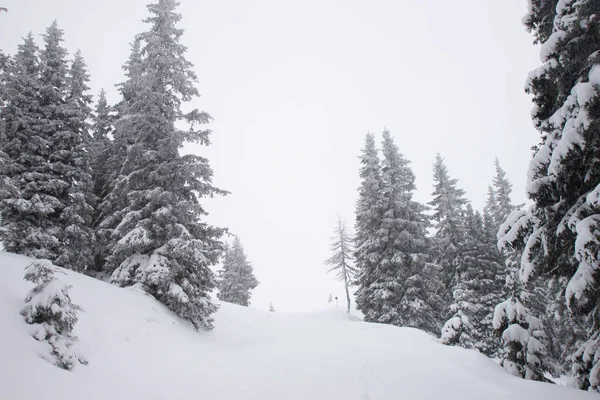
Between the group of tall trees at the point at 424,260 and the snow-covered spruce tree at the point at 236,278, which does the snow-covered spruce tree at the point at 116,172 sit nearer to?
the group of tall trees at the point at 424,260

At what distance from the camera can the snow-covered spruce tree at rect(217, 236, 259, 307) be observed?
43312 millimetres

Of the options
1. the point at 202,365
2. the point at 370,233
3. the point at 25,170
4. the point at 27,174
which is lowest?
the point at 202,365

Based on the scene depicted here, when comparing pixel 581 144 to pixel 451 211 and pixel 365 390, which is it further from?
pixel 451 211

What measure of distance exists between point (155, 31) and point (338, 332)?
2143 centimetres

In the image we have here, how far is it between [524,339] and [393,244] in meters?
15.8

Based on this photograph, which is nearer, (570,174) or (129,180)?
(570,174)

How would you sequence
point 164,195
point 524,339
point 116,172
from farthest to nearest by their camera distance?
point 116,172
point 164,195
point 524,339

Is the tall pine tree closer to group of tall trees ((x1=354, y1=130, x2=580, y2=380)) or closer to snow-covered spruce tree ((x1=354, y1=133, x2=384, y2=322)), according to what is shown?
snow-covered spruce tree ((x1=354, y1=133, x2=384, y2=322))

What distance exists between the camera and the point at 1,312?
7531mm

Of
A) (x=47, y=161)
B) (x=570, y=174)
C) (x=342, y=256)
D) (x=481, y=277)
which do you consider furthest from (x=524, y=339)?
(x=342, y=256)

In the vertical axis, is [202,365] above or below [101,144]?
below

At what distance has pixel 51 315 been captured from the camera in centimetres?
781

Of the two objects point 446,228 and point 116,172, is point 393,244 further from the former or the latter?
point 116,172

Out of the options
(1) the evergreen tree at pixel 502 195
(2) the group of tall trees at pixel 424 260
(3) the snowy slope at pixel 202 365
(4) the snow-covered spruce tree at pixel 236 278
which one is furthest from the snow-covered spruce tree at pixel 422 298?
(4) the snow-covered spruce tree at pixel 236 278
